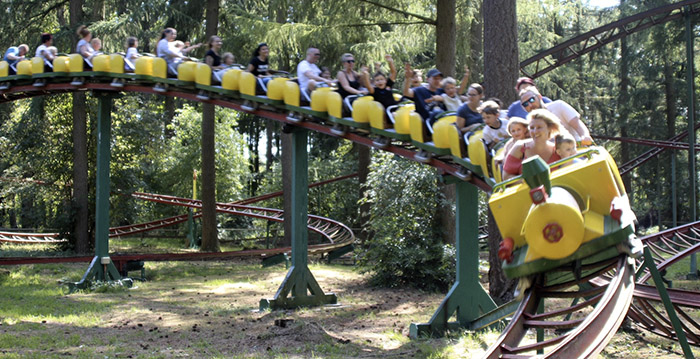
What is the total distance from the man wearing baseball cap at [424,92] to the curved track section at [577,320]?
3.50 metres

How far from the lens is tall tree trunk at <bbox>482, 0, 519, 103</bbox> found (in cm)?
930

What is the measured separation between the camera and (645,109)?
27.8 m

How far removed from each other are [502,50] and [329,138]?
2262 cm

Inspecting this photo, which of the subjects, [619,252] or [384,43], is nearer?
[619,252]

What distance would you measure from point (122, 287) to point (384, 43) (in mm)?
7140

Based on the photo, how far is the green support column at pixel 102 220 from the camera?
38.0ft

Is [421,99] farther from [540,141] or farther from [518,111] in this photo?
[540,141]

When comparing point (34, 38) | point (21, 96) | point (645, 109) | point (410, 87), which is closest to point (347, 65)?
point (410, 87)

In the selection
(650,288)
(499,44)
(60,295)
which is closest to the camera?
(650,288)

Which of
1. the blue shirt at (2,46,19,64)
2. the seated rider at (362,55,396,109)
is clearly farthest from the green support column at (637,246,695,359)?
the blue shirt at (2,46,19,64)

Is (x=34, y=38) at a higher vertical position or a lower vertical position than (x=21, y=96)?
higher

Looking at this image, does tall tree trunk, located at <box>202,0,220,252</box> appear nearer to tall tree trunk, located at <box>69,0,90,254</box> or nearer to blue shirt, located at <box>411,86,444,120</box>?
tall tree trunk, located at <box>69,0,90,254</box>

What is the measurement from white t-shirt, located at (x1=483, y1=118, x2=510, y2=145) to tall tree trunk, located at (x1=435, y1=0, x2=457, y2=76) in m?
5.68

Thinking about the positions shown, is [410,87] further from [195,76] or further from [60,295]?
[60,295]
